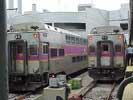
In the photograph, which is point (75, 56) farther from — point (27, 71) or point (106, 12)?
point (106, 12)

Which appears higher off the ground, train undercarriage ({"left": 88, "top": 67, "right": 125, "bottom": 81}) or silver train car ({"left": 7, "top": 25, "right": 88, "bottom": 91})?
silver train car ({"left": 7, "top": 25, "right": 88, "bottom": 91})

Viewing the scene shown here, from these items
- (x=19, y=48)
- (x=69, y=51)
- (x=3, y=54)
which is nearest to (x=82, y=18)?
(x=69, y=51)

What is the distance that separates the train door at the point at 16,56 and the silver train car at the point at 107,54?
5525 millimetres

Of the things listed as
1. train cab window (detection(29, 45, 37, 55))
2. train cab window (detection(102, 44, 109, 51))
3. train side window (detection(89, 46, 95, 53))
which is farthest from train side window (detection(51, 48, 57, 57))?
train cab window (detection(102, 44, 109, 51))

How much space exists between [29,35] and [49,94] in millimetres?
7120

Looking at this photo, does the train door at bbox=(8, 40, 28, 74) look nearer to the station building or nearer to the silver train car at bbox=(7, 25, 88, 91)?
the silver train car at bbox=(7, 25, 88, 91)

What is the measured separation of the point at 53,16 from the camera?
6297cm

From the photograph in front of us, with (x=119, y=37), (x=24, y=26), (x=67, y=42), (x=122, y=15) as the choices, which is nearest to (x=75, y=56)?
(x=67, y=42)

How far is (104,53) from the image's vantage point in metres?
21.6

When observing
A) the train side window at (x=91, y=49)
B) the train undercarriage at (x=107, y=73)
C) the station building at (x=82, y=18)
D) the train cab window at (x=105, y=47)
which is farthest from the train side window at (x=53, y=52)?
the station building at (x=82, y=18)

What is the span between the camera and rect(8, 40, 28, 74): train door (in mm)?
17328

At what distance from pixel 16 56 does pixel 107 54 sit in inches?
234

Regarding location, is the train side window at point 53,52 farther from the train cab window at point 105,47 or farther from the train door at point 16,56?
the train cab window at point 105,47

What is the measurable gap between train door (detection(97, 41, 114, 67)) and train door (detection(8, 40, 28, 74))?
5.60 metres
